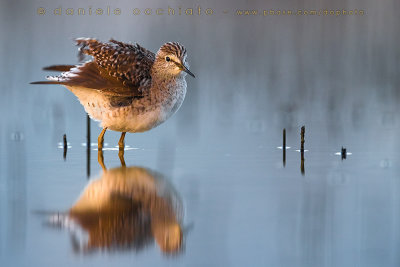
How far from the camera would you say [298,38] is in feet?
55.4

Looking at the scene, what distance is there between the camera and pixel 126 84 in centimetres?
907

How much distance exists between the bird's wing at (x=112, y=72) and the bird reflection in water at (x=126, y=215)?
151 cm

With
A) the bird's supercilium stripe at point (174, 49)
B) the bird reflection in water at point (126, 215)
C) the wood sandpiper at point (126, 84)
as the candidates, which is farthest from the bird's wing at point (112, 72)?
the bird reflection in water at point (126, 215)

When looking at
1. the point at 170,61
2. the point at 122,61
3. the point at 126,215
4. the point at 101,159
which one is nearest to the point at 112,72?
the point at 122,61

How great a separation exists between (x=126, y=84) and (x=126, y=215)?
3.03 m

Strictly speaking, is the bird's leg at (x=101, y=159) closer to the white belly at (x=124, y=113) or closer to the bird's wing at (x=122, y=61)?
the white belly at (x=124, y=113)

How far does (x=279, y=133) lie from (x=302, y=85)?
357 cm

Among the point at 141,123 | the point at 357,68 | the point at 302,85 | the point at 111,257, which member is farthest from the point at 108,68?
the point at 357,68

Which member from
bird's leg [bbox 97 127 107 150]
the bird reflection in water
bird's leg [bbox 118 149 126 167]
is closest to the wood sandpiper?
bird's leg [bbox 97 127 107 150]

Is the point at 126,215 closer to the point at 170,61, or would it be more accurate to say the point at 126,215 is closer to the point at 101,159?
the point at 101,159

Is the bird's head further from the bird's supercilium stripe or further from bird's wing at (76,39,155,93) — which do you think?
bird's wing at (76,39,155,93)

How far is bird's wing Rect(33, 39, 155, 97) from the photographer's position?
905 centimetres

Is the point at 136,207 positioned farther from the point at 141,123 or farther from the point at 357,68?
the point at 357,68

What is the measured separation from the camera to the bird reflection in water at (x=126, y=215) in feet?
18.5
